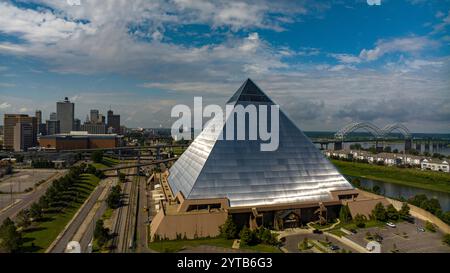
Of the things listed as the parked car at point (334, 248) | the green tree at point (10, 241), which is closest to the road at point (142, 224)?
the green tree at point (10, 241)

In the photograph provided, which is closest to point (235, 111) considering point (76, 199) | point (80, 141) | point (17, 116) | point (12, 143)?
point (76, 199)

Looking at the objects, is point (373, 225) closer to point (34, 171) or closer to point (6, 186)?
point (6, 186)

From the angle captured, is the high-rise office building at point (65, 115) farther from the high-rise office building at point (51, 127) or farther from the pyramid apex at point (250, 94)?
the pyramid apex at point (250, 94)

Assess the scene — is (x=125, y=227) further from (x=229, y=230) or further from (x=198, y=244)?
(x=229, y=230)

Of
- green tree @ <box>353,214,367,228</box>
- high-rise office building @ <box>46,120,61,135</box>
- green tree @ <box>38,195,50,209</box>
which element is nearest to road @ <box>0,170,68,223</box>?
green tree @ <box>38,195,50,209</box>

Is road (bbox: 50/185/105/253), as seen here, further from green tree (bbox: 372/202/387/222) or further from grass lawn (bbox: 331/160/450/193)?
grass lawn (bbox: 331/160/450/193)

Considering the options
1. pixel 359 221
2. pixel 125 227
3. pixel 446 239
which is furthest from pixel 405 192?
pixel 125 227
